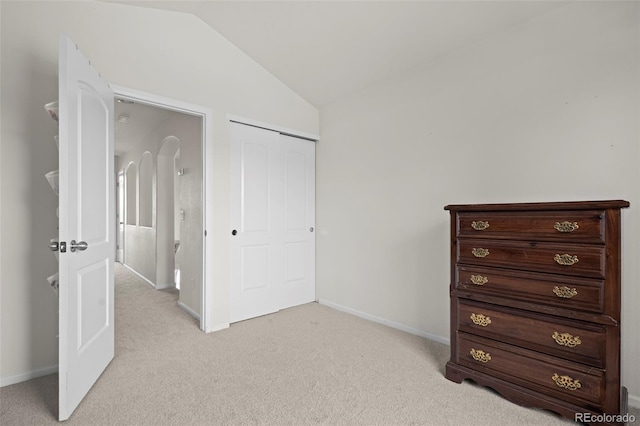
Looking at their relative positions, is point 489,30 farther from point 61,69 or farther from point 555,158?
point 61,69

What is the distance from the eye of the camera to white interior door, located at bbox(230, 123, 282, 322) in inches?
129

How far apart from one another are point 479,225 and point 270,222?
222 cm

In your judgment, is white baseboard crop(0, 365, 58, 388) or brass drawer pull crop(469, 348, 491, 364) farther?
white baseboard crop(0, 365, 58, 388)

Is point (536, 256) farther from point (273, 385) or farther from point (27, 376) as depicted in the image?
point (27, 376)

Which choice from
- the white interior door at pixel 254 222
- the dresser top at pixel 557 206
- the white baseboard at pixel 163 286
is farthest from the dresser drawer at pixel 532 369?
the white baseboard at pixel 163 286

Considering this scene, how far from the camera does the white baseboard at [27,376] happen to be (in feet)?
6.85

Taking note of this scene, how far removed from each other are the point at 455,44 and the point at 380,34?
62cm

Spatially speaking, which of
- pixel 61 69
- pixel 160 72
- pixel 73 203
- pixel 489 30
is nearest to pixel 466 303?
pixel 489 30

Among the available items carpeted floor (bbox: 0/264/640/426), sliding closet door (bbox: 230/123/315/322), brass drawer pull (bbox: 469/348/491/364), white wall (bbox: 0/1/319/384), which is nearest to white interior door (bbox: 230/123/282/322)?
sliding closet door (bbox: 230/123/315/322)

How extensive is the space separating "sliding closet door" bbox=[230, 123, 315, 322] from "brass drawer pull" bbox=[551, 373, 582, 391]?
2.61 m

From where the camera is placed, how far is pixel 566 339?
171 cm

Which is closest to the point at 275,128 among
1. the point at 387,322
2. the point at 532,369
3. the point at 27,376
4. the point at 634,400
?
the point at 387,322

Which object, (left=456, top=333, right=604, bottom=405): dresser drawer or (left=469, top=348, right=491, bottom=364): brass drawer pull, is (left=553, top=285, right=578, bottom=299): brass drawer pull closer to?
(left=456, top=333, right=604, bottom=405): dresser drawer

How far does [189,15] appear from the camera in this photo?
2910mm
